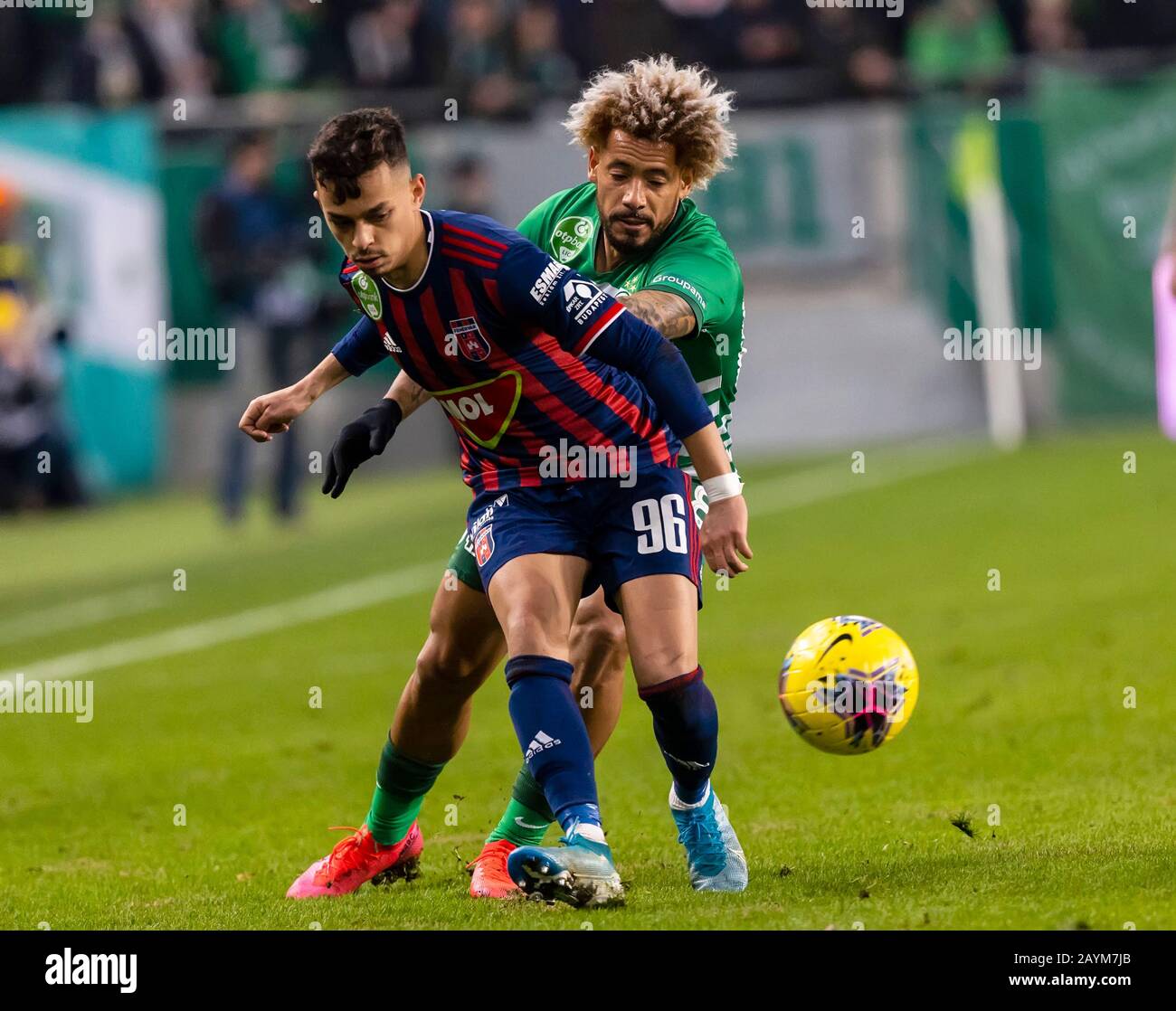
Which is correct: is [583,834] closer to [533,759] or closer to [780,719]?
[533,759]

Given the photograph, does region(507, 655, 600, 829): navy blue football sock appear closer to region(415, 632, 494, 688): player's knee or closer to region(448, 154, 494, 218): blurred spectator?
region(415, 632, 494, 688): player's knee

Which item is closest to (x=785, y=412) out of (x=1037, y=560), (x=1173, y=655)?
(x=1037, y=560)

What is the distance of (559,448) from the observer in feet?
19.3

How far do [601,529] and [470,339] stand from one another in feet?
1.99

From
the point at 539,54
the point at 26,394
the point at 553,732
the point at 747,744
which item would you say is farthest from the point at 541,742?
the point at 539,54

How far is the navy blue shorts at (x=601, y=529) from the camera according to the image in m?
5.74

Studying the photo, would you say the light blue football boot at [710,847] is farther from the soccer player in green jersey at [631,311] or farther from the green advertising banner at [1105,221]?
the green advertising banner at [1105,221]

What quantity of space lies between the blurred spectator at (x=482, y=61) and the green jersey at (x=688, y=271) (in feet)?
48.4

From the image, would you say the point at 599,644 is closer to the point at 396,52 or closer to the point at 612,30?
the point at 396,52

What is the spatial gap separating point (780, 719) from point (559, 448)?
3.61m

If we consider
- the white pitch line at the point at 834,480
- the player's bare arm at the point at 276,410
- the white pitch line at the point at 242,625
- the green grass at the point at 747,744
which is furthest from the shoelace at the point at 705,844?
the white pitch line at the point at 834,480

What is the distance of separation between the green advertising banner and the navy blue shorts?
1541 centimetres

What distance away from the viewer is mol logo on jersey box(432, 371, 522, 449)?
19.2 feet

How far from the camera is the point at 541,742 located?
5.52 m
